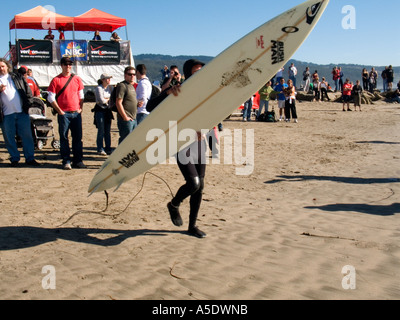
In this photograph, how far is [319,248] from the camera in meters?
4.25

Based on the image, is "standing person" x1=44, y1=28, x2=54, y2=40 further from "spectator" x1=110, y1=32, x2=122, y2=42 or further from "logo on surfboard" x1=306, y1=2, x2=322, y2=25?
"logo on surfboard" x1=306, y1=2, x2=322, y2=25

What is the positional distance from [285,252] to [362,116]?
1708 centimetres

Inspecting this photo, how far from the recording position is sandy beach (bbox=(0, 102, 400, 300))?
11.2ft

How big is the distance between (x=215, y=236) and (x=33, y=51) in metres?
18.5

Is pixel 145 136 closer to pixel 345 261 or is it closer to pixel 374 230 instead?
pixel 345 261

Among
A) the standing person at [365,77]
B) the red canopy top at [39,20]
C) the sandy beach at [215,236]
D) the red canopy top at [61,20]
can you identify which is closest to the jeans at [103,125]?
the sandy beach at [215,236]

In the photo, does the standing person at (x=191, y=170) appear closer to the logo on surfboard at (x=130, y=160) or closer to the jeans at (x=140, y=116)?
the logo on surfboard at (x=130, y=160)

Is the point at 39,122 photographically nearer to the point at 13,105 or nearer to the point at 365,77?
the point at 13,105

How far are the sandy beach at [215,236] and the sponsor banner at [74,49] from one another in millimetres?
12939

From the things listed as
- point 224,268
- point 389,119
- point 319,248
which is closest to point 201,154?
point 224,268

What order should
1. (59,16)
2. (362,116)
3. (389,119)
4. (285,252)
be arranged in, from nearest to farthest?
(285,252) < (389,119) < (362,116) < (59,16)

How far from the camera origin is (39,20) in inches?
821

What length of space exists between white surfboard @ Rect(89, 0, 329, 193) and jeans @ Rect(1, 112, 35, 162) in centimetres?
428
